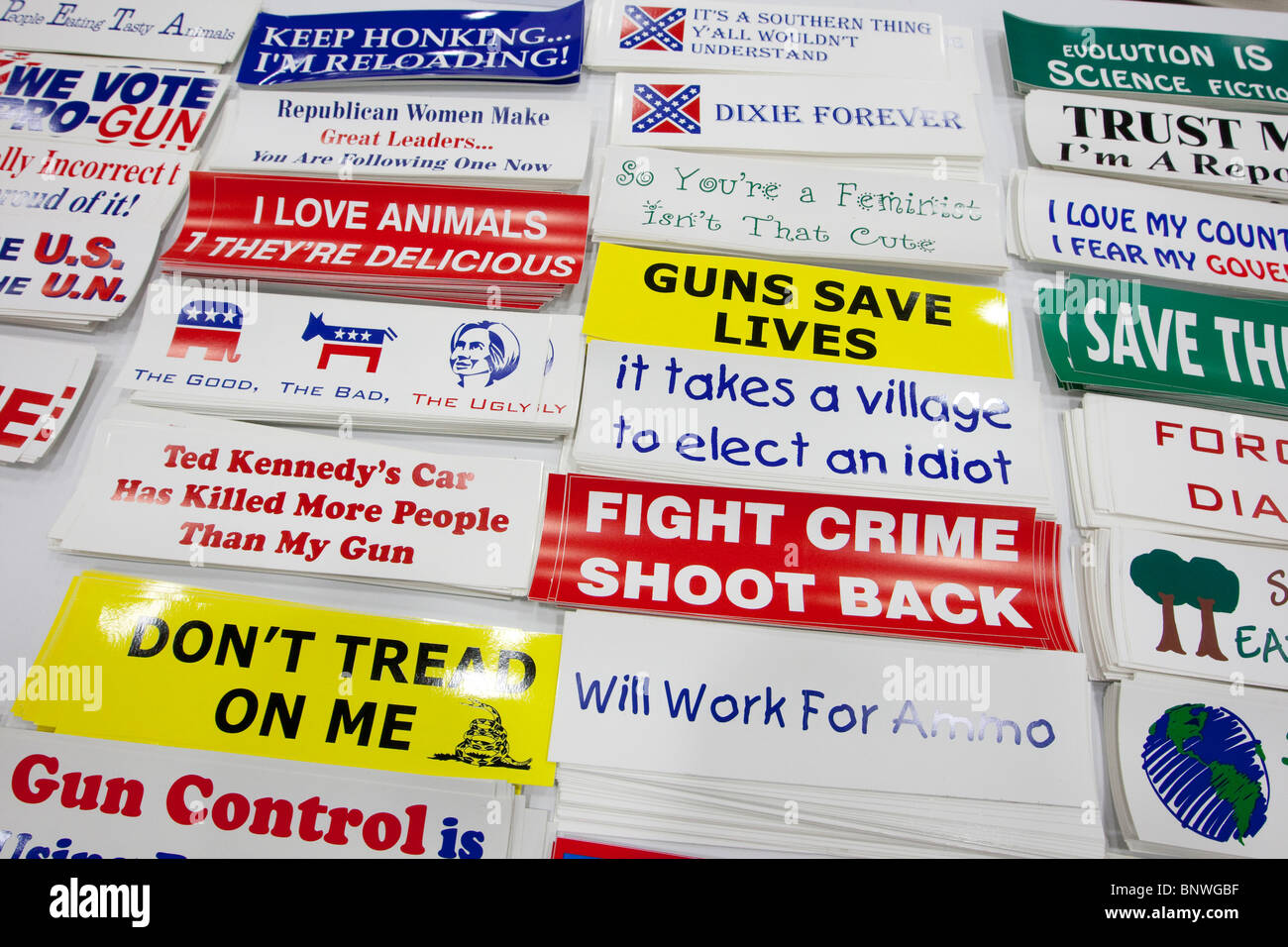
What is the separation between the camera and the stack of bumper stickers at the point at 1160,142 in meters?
1.35

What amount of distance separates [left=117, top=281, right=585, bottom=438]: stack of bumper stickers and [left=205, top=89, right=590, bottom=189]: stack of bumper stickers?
0.30 m

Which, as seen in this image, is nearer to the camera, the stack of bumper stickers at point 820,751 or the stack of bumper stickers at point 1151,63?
the stack of bumper stickers at point 820,751

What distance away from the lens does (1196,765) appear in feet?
3.07

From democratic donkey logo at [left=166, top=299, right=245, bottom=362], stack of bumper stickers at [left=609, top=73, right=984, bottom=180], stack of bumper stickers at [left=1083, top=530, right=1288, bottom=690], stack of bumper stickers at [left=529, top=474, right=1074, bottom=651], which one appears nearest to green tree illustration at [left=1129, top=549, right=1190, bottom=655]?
stack of bumper stickers at [left=1083, top=530, right=1288, bottom=690]

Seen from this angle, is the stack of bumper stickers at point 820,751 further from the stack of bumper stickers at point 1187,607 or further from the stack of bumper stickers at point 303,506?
the stack of bumper stickers at point 303,506

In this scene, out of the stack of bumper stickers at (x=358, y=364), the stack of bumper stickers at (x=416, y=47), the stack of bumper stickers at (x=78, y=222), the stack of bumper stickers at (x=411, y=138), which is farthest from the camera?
the stack of bumper stickers at (x=416, y=47)

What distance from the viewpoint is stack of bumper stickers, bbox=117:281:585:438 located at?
43.3 inches

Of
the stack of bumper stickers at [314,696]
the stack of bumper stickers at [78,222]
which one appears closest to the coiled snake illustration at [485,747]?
the stack of bumper stickers at [314,696]

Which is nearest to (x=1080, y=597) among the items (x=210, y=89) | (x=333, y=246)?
(x=333, y=246)

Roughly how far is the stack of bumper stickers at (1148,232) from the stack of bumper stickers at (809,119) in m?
0.15
